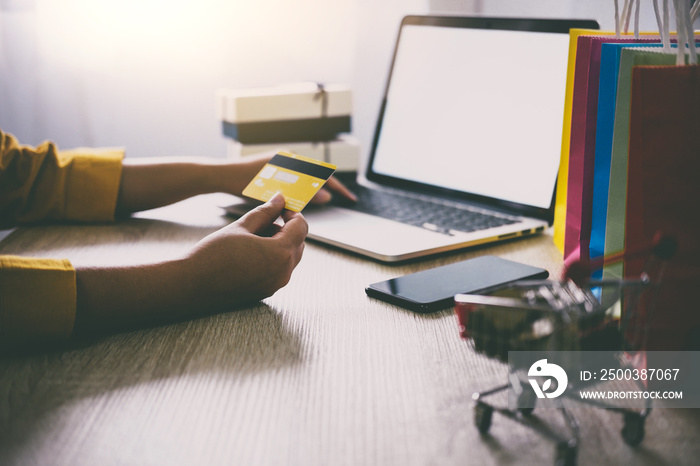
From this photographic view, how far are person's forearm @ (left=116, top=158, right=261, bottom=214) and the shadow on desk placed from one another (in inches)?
18.4

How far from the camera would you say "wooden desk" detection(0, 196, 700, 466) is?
0.45 metres

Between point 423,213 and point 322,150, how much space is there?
0.32 m

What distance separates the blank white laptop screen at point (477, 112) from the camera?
3.29ft

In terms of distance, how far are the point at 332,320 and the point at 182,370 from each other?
0.54 ft

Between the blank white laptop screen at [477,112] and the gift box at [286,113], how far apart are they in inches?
4.2

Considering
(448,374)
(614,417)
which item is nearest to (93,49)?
(448,374)

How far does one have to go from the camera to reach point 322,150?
1.28 meters

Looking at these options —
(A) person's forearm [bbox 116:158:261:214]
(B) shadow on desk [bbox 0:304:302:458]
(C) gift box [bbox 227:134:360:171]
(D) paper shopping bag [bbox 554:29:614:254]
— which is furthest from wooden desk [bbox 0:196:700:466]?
(C) gift box [bbox 227:134:360:171]

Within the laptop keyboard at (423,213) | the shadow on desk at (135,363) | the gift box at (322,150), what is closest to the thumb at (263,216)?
the shadow on desk at (135,363)

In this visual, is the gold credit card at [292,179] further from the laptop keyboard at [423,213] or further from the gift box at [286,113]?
the gift box at [286,113]

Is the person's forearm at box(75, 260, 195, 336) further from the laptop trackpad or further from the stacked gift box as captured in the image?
the stacked gift box

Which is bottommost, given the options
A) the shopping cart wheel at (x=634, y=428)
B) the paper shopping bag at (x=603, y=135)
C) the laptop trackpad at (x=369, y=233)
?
the laptop trackpad at (x=369, y=233)

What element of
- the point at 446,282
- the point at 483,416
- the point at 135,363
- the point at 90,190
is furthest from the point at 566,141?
the point at 90,190

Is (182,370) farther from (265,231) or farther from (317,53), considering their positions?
(317,53)
